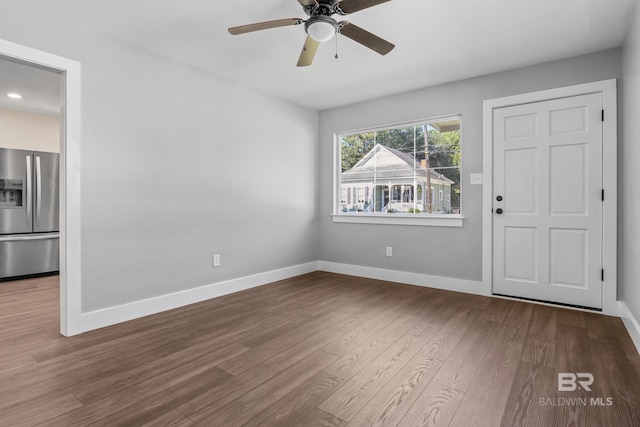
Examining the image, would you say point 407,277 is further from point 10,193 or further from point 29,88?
point 10,193

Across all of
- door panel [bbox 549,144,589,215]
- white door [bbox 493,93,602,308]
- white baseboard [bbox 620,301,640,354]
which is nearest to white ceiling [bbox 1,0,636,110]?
white door [bbox 493,93,602,308]

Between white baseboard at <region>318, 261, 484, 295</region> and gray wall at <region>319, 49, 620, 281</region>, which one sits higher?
gray wall at <region>319, 49, 620, 281</region>

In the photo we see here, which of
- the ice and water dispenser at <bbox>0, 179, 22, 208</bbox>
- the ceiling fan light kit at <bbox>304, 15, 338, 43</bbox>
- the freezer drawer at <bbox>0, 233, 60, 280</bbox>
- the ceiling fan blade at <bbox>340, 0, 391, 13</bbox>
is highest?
the ceiling fan blade at <bbox>340, 0, 391, 13</bbox>

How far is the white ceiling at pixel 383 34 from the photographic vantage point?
2.37m

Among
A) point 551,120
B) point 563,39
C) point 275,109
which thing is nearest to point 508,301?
point 551,120

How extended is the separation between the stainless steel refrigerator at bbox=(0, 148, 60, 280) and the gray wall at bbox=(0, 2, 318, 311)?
9.68ft

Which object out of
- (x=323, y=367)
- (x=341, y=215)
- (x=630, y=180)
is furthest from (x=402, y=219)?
(x=323, y=367)

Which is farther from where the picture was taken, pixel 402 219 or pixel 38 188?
pixel 38 188

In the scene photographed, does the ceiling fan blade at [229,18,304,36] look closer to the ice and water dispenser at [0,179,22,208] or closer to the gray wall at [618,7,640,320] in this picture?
the gray wall at [618,7,640,320]

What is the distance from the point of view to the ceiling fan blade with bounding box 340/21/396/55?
2193mm

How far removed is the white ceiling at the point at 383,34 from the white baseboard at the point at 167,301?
92.5 inches

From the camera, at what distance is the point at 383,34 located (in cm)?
274

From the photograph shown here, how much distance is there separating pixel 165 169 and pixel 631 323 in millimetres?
4167

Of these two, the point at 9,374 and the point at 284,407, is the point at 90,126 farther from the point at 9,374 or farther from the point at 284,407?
the point at 284,407
